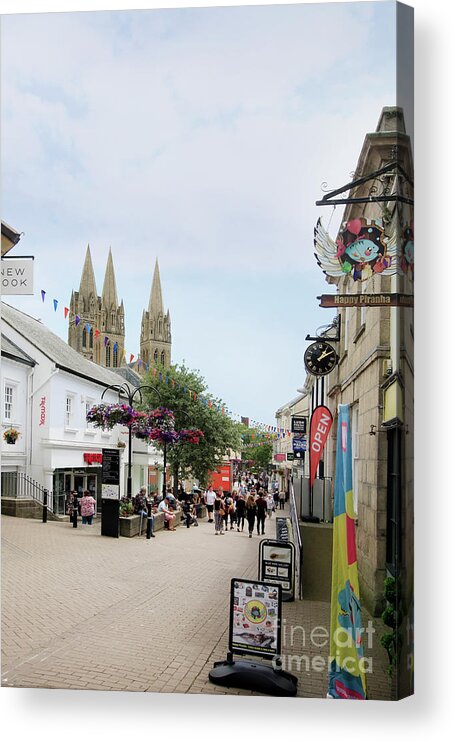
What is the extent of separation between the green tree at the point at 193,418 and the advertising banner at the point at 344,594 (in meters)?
1.55

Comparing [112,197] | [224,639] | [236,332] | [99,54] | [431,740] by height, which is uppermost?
[99,54]

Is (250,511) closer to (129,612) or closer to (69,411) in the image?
(129,612)

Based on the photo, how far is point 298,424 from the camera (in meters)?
6.14

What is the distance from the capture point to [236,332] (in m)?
6.24

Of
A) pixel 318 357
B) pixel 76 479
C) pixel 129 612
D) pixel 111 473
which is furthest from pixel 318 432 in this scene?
pixel 76 479

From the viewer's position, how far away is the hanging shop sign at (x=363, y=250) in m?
5.48

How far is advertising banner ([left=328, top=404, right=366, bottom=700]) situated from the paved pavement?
0.51 ft

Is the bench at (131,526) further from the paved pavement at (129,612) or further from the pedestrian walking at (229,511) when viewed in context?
the pedestrian walking at (229,511)

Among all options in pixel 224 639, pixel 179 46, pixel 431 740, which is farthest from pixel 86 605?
pixel 179 46

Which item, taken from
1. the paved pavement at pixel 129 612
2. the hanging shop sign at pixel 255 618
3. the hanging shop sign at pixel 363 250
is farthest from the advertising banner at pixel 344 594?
the hanging shop sign at pixel 363 250

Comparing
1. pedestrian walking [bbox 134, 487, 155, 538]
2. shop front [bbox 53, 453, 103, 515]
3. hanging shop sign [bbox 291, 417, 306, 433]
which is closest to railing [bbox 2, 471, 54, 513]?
shop front [bbox 53, 453, 103, 515]

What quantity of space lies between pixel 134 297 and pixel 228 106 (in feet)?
6.15

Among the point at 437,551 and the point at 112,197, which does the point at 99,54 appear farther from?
the point at 437,551

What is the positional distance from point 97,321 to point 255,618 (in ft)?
9.97
